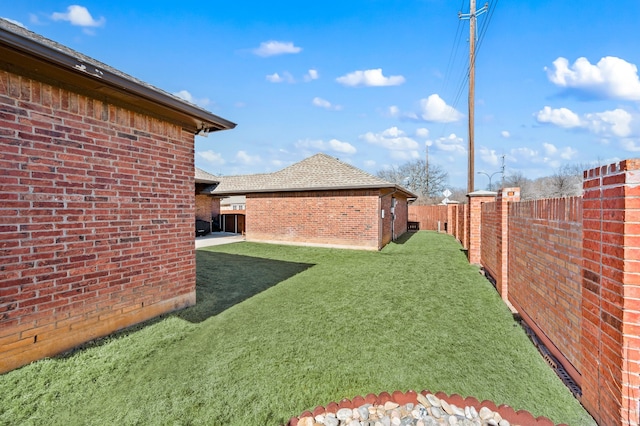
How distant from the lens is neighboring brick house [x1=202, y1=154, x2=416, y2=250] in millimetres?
12297

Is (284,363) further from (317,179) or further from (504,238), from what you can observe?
(317,179)

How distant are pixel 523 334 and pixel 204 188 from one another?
16789 mm

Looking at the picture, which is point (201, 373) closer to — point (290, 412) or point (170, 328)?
point (290, 412)

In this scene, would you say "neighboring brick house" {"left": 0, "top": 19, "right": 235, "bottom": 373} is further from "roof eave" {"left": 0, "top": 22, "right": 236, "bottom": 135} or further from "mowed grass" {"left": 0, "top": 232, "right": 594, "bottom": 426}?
"mowed grass" {"left": 0, "top": 232, "right": 594, "bottom": 426}

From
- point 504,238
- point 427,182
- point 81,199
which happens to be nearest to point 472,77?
point 504,238

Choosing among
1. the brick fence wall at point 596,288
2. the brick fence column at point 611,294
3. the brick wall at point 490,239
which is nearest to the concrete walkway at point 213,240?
the brick wall at point 490,239

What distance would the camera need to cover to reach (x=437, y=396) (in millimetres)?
2625

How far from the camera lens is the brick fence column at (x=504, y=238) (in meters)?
5.56

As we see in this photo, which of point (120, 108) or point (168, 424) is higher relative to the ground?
point (120, 108)

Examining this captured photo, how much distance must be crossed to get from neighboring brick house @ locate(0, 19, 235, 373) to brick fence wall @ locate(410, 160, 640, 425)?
500 cm

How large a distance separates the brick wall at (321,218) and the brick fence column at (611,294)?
973 cm

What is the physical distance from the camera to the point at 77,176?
3594mm

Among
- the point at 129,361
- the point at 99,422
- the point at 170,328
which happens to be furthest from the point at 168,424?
the point at 170,328

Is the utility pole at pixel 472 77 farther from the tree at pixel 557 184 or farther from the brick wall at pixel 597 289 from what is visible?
the tree at pixel 557 184
